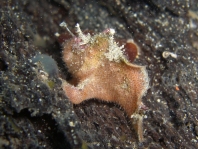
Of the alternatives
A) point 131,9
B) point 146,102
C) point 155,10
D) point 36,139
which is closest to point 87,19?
point 131,9

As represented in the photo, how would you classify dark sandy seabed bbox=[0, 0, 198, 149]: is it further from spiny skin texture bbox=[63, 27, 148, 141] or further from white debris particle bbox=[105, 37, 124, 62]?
white debris particle bbox=[105, 37, 124, 62]

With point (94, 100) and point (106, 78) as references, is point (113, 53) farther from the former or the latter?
point (94, 100)

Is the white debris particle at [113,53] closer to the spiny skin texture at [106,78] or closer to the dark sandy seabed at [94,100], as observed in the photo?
the spiny skin texture at [106,78]

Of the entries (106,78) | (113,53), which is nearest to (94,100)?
(106,78)

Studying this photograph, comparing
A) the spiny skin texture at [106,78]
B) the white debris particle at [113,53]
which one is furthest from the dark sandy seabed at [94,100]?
the white debris particle at [113,53]

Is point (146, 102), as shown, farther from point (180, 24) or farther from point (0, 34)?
point (0, 34)
